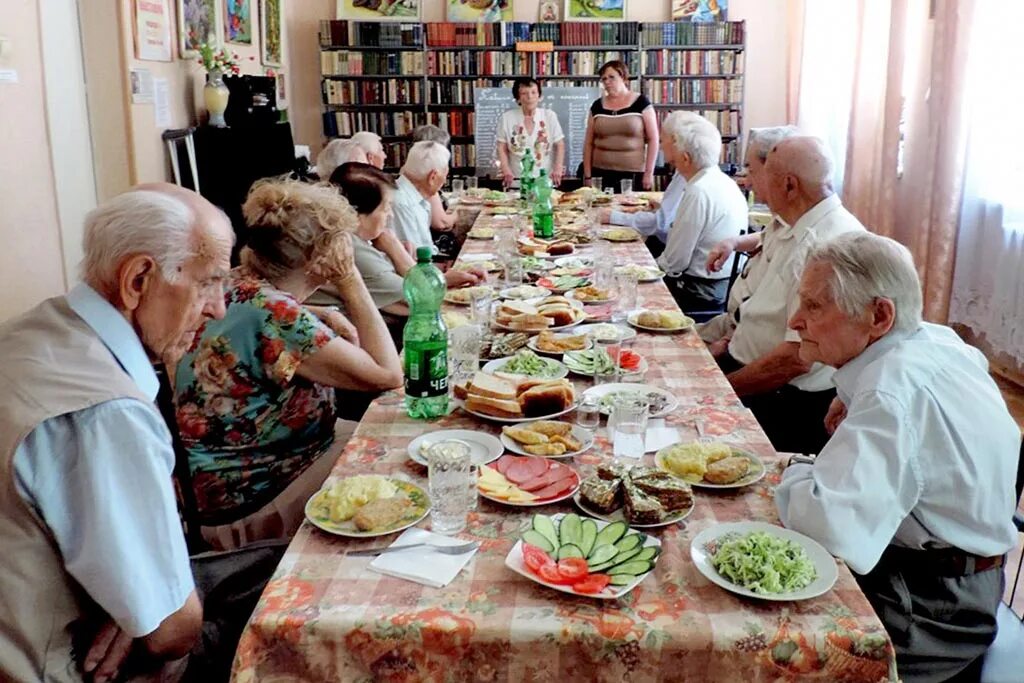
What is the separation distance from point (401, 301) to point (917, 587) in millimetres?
2142

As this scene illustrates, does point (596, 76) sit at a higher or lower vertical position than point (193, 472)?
higher

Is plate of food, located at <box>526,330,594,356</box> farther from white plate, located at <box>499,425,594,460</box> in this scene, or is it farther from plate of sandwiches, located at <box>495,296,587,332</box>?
white plate, located at <box>499,425,594,460</box>

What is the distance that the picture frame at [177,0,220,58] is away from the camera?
5555 mm

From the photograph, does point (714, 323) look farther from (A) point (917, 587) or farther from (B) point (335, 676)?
(B) point (335, 676)

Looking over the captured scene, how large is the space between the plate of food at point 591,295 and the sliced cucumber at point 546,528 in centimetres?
160

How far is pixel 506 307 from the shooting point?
273cm

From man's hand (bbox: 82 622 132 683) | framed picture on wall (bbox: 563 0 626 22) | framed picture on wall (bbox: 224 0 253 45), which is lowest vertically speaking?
man's hand (bbox: 82 622 132 683)

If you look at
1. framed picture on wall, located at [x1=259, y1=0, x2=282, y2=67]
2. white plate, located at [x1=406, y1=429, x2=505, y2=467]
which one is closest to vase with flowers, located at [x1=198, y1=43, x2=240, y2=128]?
framed picture on wall, located at [x1=259, y1=0, x2=282, y2=67]

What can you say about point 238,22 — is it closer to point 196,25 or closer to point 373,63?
point 196,25

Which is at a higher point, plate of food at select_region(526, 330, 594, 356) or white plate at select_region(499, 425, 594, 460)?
plate of food at select_region(526, 330, 594, 356)

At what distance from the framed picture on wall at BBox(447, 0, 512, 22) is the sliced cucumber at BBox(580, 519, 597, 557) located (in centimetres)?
739

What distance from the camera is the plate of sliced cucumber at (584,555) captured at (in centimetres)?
124

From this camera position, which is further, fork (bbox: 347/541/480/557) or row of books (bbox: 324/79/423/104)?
row of books (bbox: 324/79/423/104)

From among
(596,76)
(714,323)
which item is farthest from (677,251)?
(596,76)
